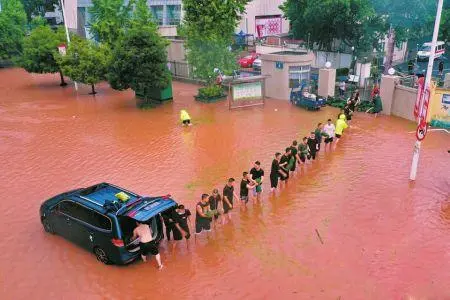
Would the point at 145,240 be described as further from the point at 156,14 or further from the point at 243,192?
the point at 156,14

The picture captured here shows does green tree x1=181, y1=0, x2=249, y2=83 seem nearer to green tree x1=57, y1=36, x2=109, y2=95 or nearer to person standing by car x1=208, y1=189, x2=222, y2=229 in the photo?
green tree x1=57, y1=36, x2=109, y2=95

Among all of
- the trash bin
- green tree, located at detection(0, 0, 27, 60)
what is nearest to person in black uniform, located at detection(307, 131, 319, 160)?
the trash bin

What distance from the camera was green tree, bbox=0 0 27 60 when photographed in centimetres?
3919

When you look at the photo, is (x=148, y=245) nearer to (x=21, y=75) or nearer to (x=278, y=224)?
(x=278, y=224)

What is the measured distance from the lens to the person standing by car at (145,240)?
364 inches

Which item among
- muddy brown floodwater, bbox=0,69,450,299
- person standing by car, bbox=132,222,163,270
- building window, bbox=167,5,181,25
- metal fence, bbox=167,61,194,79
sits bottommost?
muddy brown floodwater, bbox=0,69,450,299

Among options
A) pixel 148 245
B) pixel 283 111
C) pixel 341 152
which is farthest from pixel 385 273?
pixel 283 111

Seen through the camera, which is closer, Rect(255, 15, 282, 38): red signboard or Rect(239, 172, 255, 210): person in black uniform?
Rect(239, 172, 255, 210): person in black uniform

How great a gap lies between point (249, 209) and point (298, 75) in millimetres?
14495

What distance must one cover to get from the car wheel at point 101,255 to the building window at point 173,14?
4075cm

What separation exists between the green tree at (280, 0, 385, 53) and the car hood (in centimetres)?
2245

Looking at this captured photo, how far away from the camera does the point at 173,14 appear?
47.6 metres

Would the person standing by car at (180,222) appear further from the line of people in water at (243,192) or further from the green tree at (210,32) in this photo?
the green tree at (210,32)

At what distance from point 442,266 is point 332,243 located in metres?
2.50
